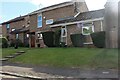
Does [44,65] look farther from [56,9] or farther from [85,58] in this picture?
[56,9]

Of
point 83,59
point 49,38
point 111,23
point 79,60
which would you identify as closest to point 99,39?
point 111,23

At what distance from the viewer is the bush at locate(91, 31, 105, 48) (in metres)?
21.6

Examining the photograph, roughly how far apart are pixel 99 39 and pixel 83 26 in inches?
168

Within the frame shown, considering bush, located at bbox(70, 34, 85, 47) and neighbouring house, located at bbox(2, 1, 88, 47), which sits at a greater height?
neighbouring house, located at bbox(2, 1, 88, 47)

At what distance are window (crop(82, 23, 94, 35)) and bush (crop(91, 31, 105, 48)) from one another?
2.23 m

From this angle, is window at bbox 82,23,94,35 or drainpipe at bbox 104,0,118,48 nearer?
drainpipe at bbox 104,0,118,48

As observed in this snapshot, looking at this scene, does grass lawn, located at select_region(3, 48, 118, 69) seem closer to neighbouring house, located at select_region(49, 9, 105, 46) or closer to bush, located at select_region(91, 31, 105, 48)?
bush, located at select_region(91, 31, 105, 48)

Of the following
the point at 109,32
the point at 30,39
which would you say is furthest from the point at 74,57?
the point at 30,39

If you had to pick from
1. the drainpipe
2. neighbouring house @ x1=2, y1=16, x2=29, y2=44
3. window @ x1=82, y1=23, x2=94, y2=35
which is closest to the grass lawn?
the drainpipe

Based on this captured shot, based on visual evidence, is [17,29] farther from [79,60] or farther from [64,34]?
[79,60]

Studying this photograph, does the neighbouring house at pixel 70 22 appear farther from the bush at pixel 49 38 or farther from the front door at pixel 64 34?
the bush at pixel 49 38

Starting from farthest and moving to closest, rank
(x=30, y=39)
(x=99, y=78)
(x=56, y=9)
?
(x=30, y=39) < (x=56, y=9) < (x=99, y=78)

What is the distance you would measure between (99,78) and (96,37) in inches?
451

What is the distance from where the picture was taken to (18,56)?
71.1 feet
